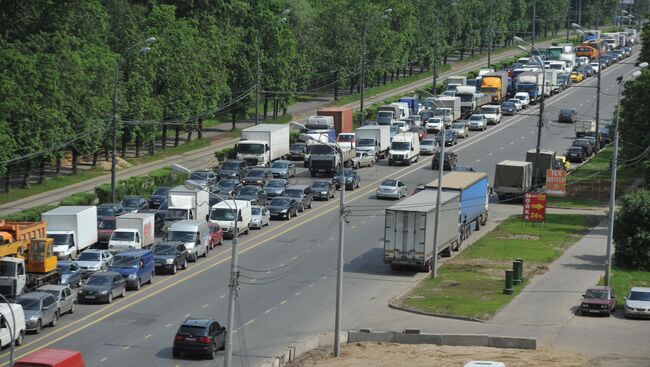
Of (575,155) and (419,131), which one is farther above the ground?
(419,131)

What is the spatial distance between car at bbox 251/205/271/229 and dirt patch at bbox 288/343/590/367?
2426cm

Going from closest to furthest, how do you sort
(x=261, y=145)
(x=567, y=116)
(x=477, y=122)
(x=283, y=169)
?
(x=283, y=169), (x=261, y=145), (x=477, y=122), (x=567, y=116)

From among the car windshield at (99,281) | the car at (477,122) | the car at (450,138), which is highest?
the car at (477,122)

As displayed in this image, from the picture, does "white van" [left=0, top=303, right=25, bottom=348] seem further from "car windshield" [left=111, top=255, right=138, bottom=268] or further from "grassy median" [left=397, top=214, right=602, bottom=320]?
"grassy median" [left=397, top=214, right=602, bottom=320]

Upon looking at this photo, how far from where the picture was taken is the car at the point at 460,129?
109 m

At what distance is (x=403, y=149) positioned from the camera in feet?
318

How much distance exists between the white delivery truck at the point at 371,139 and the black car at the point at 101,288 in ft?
136

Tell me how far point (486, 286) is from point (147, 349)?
19.2 meters

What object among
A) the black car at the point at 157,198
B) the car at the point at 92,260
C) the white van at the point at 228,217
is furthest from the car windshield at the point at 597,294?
the black car at the point at 157,198

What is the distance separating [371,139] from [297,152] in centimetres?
565

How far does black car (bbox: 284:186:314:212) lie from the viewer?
261 feet

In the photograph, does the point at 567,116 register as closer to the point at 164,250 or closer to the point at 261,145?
the point at 261,145

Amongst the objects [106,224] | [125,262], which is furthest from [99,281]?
[106,224]

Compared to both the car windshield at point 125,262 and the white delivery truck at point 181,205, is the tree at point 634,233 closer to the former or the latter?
the white delivery truck at point 181,205
